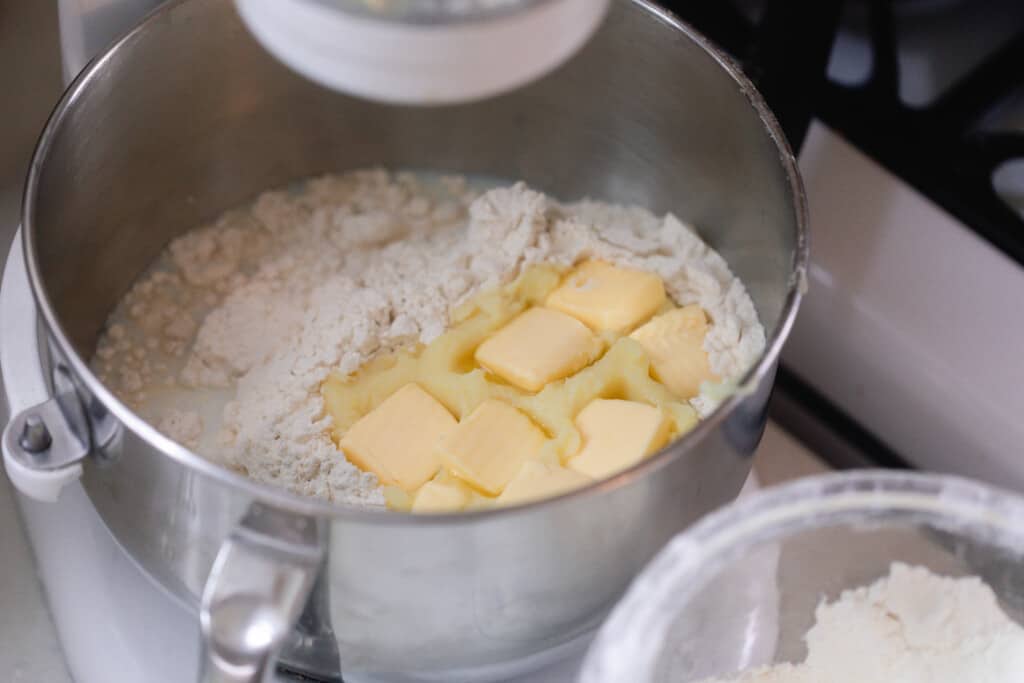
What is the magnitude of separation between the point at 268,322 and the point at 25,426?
0.21 meters

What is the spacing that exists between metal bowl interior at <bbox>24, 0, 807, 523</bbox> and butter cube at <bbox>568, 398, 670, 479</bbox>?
3.7 inches

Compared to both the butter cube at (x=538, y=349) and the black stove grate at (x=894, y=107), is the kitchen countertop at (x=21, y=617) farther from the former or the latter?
the black stove grate at (x=894, y=107)

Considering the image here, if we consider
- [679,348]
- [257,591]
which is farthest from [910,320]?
[257,591]

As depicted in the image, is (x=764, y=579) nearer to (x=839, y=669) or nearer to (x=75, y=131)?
(x=839, y=669)

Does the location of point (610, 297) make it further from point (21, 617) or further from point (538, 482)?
point (21, 617)

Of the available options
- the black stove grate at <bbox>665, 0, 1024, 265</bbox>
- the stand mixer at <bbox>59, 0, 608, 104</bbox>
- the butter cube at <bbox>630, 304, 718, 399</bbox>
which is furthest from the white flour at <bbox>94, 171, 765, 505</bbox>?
the stand mixer at <bbox>59, 0, 608, 104</bbox>

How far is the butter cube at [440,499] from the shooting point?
0.60m

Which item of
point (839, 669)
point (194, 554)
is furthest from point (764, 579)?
point (194, 554)

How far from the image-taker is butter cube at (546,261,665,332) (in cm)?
71

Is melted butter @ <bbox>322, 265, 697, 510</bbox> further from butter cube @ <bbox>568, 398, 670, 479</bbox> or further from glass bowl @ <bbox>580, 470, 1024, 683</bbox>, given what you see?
glass bowl @ <bbox>580, 470, 1024, 683</bbox>

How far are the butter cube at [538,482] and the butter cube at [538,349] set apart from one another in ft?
0.24

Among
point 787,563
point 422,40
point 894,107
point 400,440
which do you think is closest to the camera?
point 422,40

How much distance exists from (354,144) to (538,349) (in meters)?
0.22

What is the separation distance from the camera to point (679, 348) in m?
0.70
